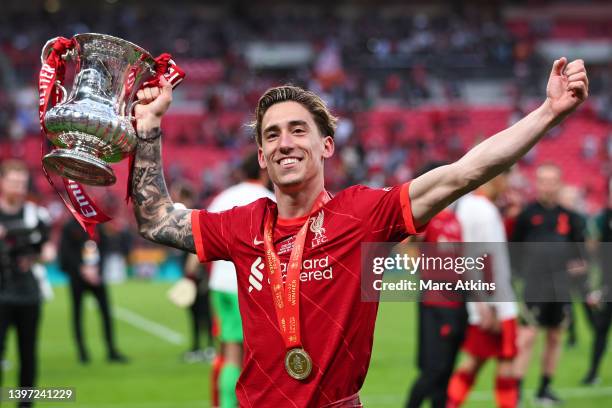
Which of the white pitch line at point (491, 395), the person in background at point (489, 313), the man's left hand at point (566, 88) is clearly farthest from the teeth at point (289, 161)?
the white pitch line at point (491, 395)

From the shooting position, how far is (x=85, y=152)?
3.46 meters

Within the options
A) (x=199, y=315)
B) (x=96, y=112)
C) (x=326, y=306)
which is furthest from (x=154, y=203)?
(x=199, y=315)

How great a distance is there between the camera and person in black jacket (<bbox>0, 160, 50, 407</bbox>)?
7.98 metres

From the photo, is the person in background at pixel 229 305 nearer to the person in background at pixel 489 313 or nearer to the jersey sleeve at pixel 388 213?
→ the person in background at pixel 489 313

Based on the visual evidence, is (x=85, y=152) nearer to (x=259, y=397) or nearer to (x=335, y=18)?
(x=259, y=397)

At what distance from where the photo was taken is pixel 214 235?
3729 mm

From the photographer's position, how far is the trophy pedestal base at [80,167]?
11.2 ft

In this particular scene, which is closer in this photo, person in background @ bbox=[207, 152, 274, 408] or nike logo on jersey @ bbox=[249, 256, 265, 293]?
nike logo on jersey @ bbox=[249, 256, 265, 293]

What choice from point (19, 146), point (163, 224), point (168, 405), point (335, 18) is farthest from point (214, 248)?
point (335, 18)

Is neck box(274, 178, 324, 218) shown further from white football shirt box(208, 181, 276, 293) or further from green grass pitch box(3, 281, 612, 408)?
green grass pitch box(3, 281, 612, 408)

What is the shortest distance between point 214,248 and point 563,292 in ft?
22.1

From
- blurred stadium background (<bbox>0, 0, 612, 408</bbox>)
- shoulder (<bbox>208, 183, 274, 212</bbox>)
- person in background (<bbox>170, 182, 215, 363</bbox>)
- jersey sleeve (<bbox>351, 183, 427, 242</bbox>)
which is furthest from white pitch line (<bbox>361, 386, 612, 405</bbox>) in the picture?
blurred stadium background (<bbox>0, 0, 612, 408</bbox>)

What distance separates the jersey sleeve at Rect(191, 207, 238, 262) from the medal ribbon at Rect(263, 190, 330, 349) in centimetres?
27

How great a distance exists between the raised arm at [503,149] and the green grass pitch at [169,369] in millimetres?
5637
